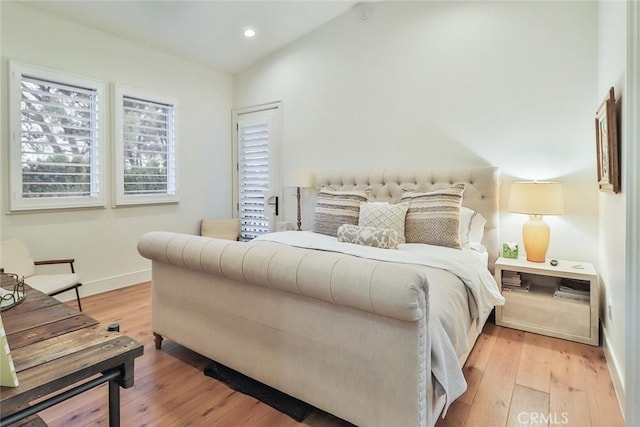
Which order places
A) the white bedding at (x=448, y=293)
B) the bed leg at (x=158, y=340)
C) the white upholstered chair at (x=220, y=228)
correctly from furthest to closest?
the white upholstered chair at (x=220, y=228) → the bed leg at (x=158, y=340) → the white bedding at (x=448, y=293)

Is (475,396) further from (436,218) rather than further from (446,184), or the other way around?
(446,184)

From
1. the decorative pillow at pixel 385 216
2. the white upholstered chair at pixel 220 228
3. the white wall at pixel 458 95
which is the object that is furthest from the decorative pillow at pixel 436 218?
the white upholstered chair at pixel 220 228

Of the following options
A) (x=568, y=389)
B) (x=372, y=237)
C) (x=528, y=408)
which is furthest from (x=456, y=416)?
(x=372, y=237)

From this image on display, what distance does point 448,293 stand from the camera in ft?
5.75

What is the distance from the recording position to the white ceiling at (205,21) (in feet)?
10.8

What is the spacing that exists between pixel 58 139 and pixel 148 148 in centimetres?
91

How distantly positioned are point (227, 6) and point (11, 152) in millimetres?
2469

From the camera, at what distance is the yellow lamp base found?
2768 mm

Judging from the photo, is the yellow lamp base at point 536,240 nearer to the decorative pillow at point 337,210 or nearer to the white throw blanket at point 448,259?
the white throw blanket at point 448,259

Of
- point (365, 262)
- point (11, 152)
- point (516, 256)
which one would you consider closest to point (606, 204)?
point (516, 256)

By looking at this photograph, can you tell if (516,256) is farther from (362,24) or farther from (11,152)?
(11,152)

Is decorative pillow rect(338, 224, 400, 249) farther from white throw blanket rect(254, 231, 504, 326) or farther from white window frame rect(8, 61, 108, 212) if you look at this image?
white window frame rect(8, 61, 108, 212)

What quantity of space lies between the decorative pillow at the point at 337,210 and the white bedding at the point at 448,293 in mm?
405

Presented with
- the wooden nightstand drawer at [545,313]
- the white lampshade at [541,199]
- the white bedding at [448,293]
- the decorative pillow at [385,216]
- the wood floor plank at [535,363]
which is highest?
the white lampshade at [541,199]
